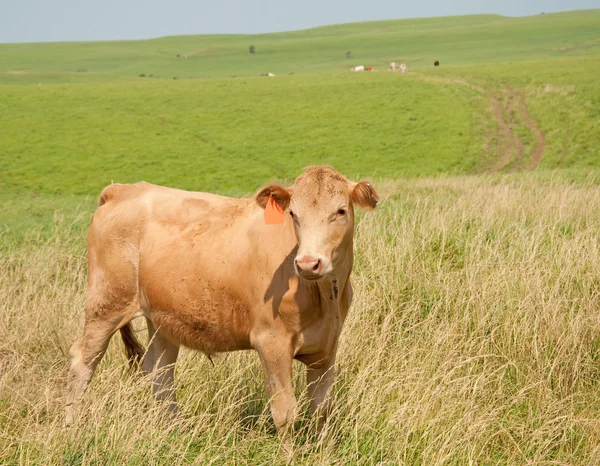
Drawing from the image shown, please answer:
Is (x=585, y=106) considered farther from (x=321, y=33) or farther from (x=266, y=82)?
(x=321, y=33)

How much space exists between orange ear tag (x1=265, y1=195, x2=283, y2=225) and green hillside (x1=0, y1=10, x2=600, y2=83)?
88.5 meters

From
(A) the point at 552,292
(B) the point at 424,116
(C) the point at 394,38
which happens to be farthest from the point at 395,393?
(C) the point at 394,38

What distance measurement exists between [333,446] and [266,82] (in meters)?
57.9

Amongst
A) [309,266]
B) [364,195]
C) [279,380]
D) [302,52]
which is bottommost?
[302,52]

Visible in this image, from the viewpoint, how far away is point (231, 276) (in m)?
4.89

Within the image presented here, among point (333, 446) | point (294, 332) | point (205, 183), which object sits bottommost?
point (205, 183)

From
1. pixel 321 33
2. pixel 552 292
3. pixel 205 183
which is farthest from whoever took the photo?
pixel 321 33

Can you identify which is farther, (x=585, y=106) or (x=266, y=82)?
(x=266, y=82)

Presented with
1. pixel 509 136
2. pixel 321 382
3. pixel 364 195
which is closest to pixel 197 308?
pixel 321 382

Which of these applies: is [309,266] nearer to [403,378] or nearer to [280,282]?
[280,282]

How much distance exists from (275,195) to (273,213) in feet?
0.45

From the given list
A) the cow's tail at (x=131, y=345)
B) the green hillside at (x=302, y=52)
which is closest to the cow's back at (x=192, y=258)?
the cow's tail at (x=131, y=345)

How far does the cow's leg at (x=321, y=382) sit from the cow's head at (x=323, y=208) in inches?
30.9

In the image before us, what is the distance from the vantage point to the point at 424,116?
1741 inches
